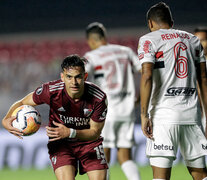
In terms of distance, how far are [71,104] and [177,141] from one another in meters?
1.00

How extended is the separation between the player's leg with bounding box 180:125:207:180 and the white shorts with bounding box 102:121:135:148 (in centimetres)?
181

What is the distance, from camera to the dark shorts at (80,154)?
382 centimetres

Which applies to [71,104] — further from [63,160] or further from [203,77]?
[203,77]

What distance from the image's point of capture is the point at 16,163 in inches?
332

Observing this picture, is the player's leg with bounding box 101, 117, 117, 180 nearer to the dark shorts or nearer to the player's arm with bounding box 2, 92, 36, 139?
the dark shorts

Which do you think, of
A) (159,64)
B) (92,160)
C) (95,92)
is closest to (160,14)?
(159,64)

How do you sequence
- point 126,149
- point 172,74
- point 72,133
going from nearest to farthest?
point 172,74
point 72,133
point 126,149

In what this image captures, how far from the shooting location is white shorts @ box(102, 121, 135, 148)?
531cm

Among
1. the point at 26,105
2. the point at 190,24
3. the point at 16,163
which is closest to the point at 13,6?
the point at 190,24

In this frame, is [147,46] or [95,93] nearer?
[147,46]

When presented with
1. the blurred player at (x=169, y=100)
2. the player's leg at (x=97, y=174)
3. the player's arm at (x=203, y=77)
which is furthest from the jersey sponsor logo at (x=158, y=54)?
the player's leg at (x=97, y=174)

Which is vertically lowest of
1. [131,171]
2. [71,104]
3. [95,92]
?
[131,171]

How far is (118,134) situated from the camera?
5398 millimetres

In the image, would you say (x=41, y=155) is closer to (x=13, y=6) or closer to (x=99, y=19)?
(x=99, y=19)
